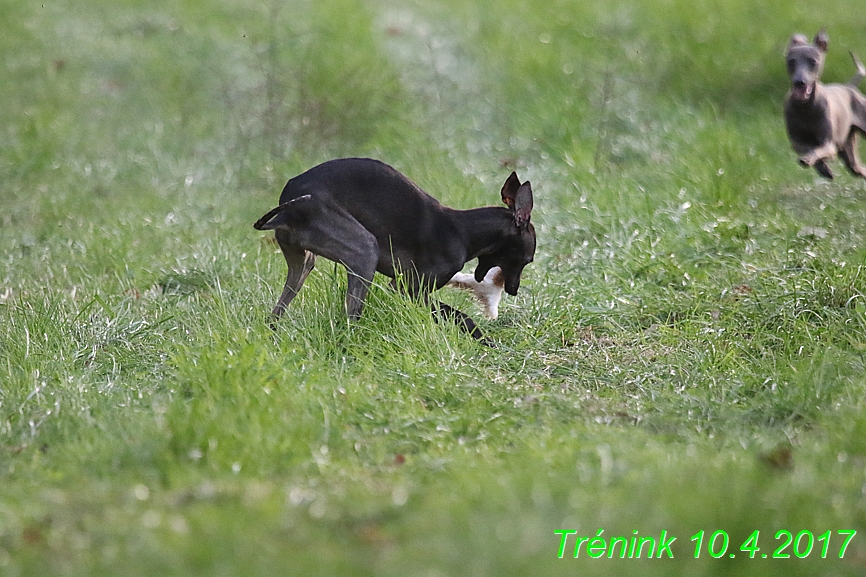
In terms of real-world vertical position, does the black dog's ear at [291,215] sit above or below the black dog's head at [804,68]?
below

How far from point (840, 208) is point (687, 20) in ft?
18.9

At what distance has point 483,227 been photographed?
600cm

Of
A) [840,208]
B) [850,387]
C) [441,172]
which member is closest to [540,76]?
[441,172]

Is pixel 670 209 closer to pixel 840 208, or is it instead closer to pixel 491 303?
pixel 840 208

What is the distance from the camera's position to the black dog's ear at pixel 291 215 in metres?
5.42

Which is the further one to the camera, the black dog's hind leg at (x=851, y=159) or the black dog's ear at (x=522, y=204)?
the black dog's hind leg at (x=851, y=159)

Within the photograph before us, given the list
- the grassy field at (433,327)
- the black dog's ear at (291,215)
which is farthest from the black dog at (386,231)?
the grassy field at (433,327)

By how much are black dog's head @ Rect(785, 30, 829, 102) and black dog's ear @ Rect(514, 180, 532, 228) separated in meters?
3.51

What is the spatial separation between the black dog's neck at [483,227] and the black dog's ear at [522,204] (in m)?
0.08

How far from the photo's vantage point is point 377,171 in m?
5.70

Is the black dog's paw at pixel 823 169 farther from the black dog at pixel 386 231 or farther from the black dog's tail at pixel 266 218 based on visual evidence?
the black dog's tail at pixel 266 218

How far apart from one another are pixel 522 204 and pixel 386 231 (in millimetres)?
792

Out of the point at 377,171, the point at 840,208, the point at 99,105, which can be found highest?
the point at 377,171

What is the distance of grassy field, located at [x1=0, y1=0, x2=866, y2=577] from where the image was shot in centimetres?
308
